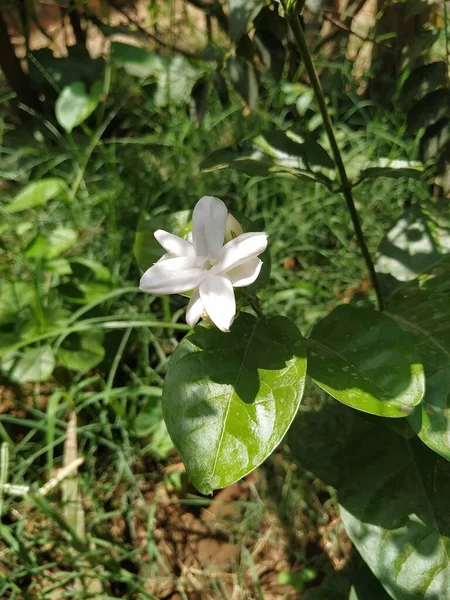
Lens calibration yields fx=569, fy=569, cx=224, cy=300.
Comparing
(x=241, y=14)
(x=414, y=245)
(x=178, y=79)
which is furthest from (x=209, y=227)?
(x=178, y=79)

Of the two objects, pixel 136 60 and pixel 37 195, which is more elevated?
pixel 136 60

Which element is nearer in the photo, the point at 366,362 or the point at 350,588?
the point at 366,362

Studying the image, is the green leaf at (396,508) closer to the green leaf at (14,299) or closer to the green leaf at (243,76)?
the green leaf at (243,76)

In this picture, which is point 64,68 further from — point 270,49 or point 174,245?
point 174,245

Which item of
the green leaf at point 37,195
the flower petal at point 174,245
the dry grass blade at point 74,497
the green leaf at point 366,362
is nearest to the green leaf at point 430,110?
the green leaf at point 366,362

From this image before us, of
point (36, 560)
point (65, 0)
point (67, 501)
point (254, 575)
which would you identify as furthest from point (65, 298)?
point (65, 0)

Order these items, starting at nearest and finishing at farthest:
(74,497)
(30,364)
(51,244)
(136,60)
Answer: (74,497)
(30,364)
(51,244)
(136,60)

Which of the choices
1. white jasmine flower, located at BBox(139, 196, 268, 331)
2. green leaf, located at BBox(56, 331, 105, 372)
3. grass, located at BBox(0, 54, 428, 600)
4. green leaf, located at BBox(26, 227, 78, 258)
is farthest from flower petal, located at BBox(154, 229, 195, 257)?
green leaf, located at BBox(26, 227, 78, 258)

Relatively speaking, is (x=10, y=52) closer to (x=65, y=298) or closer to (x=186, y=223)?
(x=65, y=298)

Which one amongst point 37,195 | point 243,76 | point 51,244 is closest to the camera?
point 243,76
